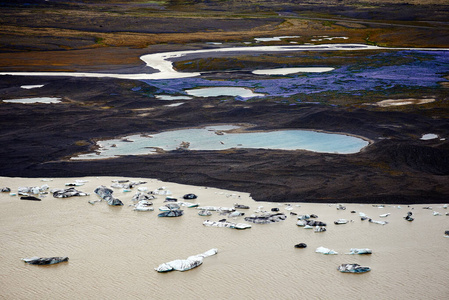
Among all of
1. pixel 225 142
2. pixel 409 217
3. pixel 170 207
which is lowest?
pixel 225 142

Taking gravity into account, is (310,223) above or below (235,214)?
above

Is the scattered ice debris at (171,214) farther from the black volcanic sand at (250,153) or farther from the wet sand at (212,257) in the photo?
the black volcanic sand at (250,153)

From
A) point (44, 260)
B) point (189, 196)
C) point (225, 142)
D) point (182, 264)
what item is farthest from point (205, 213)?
point (225, 142)

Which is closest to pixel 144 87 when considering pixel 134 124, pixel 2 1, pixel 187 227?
pixel 134 124

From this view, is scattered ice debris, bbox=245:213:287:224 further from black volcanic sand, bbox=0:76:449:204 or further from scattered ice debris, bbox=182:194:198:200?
scattered ice debris, bbox=182:194:198:200

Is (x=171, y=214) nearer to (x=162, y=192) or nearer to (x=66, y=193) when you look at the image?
(x=162, y=192)

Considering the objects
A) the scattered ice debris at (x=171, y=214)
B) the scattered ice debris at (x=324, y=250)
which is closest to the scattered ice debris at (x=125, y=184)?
the scattered ice debris at (x=171, y=214)

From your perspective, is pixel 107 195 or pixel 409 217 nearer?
pixel 409 217
